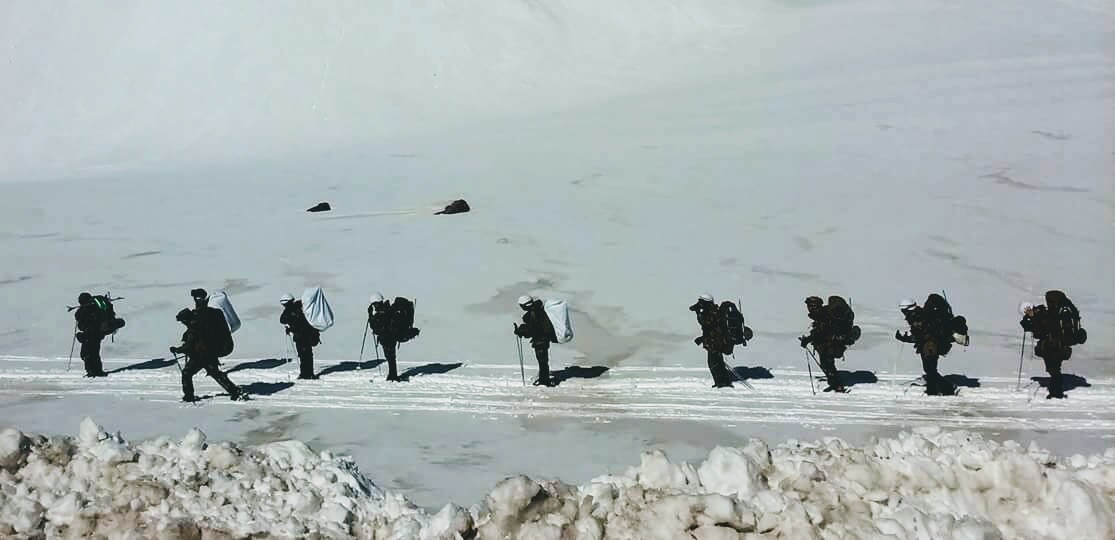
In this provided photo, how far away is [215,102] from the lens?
46.6 metres

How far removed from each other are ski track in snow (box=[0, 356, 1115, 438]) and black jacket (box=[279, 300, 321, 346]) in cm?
62

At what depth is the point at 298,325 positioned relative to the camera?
551 inches

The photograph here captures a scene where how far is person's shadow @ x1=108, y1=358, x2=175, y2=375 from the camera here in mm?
15090

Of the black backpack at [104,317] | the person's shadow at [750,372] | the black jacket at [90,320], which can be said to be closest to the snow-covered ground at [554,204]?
the person's shadow at [750,372]

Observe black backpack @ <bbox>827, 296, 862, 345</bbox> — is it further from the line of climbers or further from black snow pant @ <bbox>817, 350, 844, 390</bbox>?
black snow pant @ <bbox>817, 350, 844, 390</bbox>

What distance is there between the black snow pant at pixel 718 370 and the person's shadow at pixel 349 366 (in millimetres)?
5187

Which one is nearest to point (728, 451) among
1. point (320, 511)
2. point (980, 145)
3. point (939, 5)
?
Answer: point (320, 511)

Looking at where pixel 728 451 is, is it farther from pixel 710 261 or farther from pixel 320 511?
pixel 710 261

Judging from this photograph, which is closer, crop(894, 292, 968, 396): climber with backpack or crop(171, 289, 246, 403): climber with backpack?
crop(894, 292, 968, 396): climber with backpack

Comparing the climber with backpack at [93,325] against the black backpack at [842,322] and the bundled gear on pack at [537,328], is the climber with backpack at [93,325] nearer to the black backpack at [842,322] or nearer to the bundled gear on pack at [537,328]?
the bundled gear on pack at [537,328]

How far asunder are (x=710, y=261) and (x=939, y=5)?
136ft

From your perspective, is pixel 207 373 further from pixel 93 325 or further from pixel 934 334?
pixel 934 334

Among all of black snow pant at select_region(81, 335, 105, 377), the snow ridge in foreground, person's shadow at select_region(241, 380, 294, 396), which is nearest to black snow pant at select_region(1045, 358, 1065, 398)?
the snow ridge in foreground

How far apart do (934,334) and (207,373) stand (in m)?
9.26
